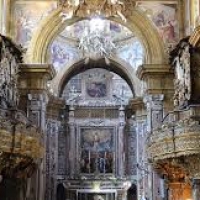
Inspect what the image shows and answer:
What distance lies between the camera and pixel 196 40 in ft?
60.7

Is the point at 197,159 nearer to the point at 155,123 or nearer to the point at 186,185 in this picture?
the point at 186,185

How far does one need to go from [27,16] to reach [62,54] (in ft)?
26.9

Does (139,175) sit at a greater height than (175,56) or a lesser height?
lesser

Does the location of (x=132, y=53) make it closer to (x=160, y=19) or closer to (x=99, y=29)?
(x=99, y=29)

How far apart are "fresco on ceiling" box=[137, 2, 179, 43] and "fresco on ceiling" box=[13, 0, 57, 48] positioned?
386 centimetres

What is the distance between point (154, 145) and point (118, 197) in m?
12.5

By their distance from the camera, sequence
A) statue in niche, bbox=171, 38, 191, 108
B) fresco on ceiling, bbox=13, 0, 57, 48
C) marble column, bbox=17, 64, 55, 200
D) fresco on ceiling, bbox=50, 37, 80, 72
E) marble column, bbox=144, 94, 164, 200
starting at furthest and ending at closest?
fresco on ceiling, bbox=50, 37, 80, 72, fresco on ceiling, bbox=13, 0, 57, 48, marble column, bbox=17, 64, 55, 200, marble column, bbox=144, 94, 164, 200, statue in niche, bbox=171, 38, 191, 108

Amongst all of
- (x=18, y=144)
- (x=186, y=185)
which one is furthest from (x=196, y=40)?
(x=18, y=144)

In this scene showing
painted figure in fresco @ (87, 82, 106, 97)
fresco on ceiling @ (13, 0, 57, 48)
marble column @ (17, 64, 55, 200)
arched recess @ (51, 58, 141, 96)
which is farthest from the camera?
painted figure in fresco @ (87, 82, 106, 97)

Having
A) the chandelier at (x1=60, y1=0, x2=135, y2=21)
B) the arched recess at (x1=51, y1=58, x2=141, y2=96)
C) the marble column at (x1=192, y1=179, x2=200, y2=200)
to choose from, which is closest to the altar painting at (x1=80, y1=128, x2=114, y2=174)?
the arched recess at (x1=51, y1=58, x2=141, y2=96)

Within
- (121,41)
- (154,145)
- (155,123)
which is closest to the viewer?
(154,145)

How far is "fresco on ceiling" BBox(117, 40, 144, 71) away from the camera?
30750 mm

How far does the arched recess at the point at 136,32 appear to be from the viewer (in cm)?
2239

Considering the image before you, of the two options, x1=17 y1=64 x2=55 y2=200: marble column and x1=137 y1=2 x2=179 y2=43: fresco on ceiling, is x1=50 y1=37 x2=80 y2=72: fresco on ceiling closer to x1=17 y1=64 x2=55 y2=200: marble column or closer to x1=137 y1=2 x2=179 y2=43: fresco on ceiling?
x1=17 y1=64 x2=55 y2=200: marble column
